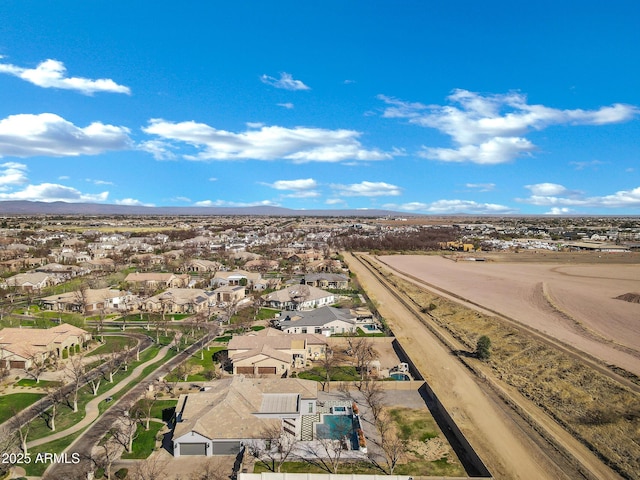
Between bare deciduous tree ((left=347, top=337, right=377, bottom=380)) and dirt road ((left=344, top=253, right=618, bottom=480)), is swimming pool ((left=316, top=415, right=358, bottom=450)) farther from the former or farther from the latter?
dirt road ((left=344, top=253, right=618, bottom=480))

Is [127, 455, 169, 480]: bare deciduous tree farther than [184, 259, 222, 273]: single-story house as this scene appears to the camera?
No

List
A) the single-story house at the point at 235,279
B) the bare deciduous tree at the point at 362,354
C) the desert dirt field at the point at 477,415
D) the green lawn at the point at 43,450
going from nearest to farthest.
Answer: the green lawn at the point at 43,450 < the desert dirt field at the point at 477,415 < the bare deciduous tree at the point at 362,354 < the single-story house at the point at 235,279

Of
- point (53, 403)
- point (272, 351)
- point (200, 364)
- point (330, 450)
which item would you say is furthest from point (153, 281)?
point (330, 450)

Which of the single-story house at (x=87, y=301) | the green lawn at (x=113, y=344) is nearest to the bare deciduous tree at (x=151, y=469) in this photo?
the green lawn at (x=113, y=344)

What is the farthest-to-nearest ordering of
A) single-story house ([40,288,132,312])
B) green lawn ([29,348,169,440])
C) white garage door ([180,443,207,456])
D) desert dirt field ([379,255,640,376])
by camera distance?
1. single-story house ([40,288,132,312])
2. desert dirt field ([379,255,640,376])
3. green lawn ([29,348,169,440])
4. white garage door ([180,443,207,456])

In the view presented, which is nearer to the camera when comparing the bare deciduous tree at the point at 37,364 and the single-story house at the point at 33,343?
the bare deciduous tree at the point at 37,364

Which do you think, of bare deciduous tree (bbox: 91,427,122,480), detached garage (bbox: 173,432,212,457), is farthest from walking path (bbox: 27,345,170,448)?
detached garage (bbox: 173,432,212,457)

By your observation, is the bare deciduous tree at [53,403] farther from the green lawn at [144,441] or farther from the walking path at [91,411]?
the green lawn at [144,441]
